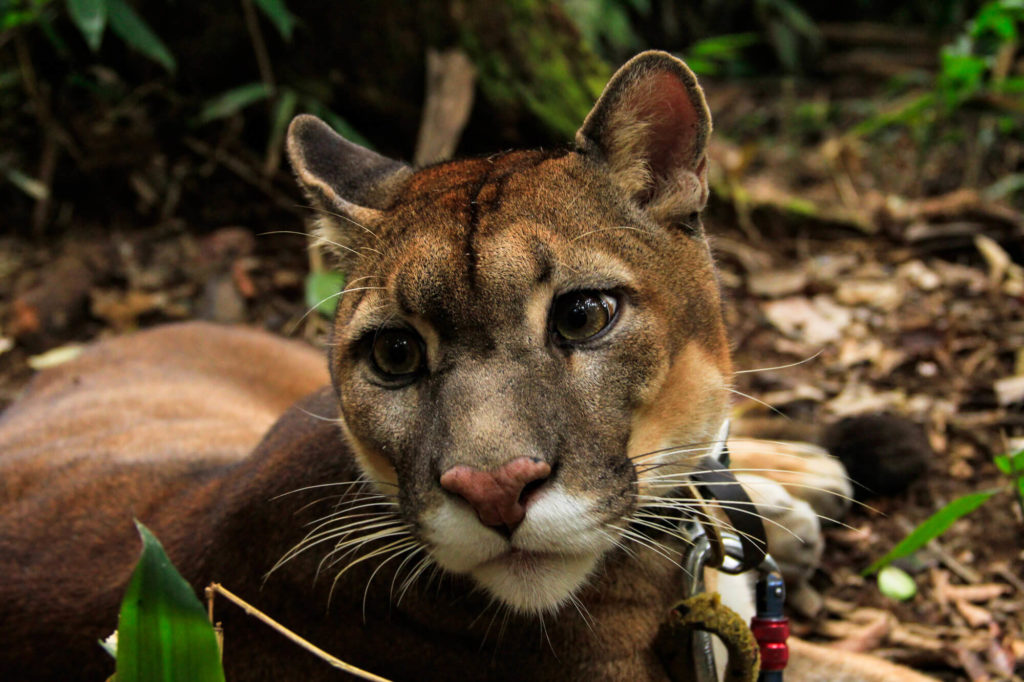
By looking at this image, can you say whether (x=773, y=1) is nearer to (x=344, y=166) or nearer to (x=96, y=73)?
(x=96, y=73)

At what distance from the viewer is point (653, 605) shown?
2535 millimetres

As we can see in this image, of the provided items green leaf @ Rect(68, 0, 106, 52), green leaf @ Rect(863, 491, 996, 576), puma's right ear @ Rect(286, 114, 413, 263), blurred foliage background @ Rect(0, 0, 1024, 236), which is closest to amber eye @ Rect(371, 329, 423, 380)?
puma's right ear @ Rect(286, 114, 413, 263)

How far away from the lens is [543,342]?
2201 millimetres

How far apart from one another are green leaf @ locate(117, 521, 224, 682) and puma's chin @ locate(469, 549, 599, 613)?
0.63 metres

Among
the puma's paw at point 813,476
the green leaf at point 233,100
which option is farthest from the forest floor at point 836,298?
the green leaf at point 233,100

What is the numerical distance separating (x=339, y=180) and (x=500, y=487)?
1.32 metres

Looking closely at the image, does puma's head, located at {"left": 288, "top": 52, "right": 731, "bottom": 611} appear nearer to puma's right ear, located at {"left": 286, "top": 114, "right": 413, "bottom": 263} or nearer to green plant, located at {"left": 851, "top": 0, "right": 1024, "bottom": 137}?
puma's right ear, located at {"left": 286, "top": 114, "right": 413, "bottom": 263}

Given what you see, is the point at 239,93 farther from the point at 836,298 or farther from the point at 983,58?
the point at 983,58

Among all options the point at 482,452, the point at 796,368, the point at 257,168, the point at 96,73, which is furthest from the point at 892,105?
the point at 482,452

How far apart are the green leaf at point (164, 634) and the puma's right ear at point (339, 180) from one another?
48.1 inches

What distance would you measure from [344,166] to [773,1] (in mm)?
8191

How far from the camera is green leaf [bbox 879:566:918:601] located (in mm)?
3361

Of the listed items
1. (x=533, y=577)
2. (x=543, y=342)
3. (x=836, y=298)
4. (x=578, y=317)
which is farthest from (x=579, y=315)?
(x=836, y=298)

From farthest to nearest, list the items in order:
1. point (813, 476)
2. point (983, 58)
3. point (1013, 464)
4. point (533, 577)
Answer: point (983, 58) → point (813, 476) → point (1013, 464) → point (533, 577)
